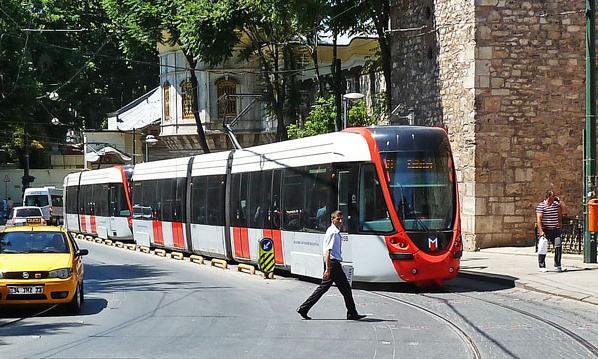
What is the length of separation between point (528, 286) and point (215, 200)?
35.1 feet

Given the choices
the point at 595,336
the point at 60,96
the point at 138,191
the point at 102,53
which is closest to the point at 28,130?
the point at 60,96

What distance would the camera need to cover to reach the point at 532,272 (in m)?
21.1

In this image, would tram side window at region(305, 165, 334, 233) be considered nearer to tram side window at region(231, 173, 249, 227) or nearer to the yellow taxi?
tram side window at region(231, 173, 249, 227)

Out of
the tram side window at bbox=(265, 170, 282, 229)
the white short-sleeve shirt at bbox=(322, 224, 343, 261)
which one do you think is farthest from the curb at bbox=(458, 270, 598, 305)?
the white short-sleeve shirt at bbox=(322, 224, 343, 261)

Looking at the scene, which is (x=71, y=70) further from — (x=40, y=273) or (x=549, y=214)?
(x=40, y=273)

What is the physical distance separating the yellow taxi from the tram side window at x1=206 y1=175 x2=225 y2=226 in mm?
10070

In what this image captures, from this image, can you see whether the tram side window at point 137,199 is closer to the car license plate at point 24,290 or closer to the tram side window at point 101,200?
the tram side window at point 101,200

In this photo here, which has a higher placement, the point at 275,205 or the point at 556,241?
the point at 275,205

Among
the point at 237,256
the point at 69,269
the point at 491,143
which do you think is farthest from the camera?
the point at 491,143

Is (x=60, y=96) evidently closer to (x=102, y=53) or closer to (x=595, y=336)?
(x=102, y=53)

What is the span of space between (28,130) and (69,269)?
198 ft

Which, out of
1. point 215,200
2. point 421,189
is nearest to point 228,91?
point 215,200

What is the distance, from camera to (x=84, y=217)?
152 feet

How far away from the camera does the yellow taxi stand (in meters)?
15.1
